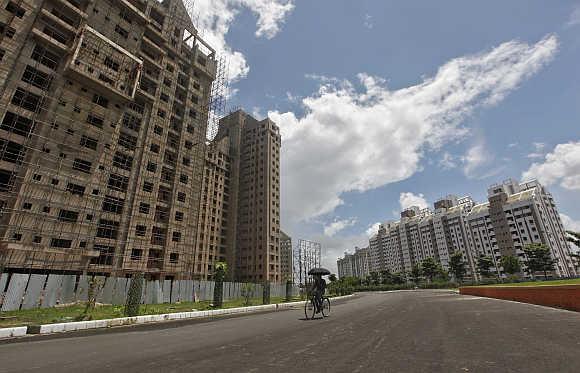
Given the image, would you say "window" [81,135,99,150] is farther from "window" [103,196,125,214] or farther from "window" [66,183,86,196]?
"window" [103,196,125,214]

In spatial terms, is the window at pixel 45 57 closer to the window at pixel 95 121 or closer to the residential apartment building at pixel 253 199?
the window at pixel 95 121

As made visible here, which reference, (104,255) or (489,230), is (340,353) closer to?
(104,255)

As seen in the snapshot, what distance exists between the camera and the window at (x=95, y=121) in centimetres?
3719

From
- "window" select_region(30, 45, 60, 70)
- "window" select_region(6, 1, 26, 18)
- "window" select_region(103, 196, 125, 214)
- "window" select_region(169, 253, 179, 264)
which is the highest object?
"window" select_region(6, 1, 26, 18)

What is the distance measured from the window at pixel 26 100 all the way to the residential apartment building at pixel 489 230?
10183cm

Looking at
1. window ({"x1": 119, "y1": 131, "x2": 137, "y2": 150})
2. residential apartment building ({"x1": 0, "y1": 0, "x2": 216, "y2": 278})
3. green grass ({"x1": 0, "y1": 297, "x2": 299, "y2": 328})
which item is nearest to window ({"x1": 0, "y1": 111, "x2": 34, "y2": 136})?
residential apartment building ({"x1": 0, "y1": 0, "x2": 216, "y2": 278})

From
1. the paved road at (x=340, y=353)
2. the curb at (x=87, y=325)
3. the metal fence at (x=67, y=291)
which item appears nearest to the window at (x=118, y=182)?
the metal fence at (x=67, y=291)

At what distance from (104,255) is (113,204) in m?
6.55

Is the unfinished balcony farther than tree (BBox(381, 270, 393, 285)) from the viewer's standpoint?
No

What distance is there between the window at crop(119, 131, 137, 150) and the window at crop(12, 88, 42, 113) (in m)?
9.94

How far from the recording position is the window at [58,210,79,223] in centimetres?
3183

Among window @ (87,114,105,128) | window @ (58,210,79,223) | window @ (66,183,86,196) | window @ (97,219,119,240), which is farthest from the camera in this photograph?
window @ (87,114,105,128)

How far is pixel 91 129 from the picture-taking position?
36.1 meters

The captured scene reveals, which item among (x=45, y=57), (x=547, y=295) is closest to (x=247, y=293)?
(x=547, y=295)
